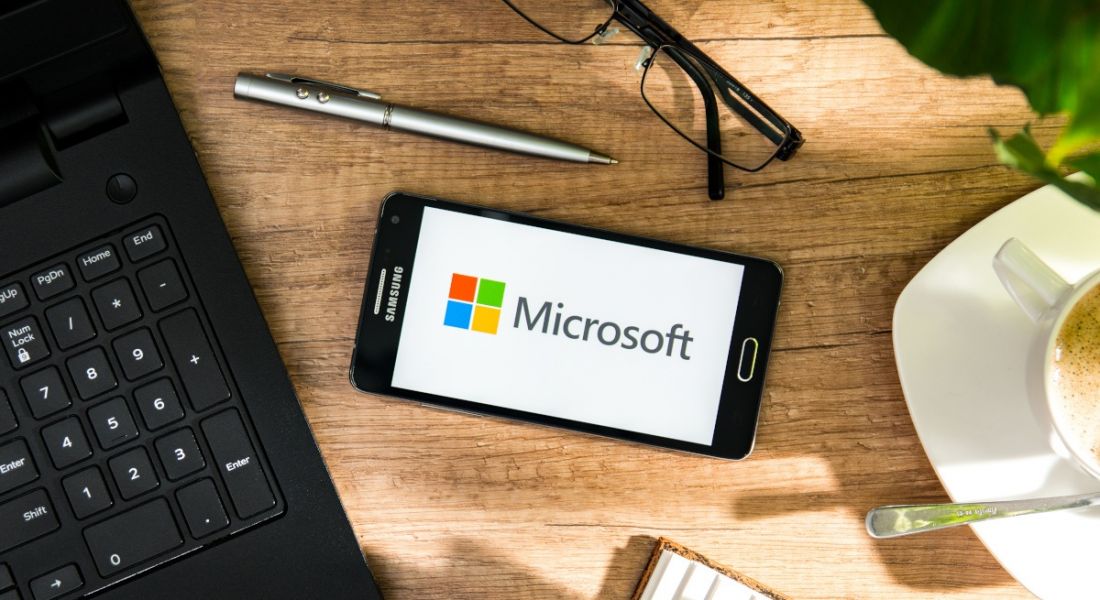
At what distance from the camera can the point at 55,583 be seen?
0.56 meters

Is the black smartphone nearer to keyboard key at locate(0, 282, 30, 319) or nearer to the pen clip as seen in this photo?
the pen clip

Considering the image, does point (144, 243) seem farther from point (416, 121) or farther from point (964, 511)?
point (964, 511)

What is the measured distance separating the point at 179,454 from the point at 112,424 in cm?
5

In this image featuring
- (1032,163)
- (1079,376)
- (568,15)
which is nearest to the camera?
(1032,163)

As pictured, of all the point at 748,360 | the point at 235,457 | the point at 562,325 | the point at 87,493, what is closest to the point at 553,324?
the point at 562,325

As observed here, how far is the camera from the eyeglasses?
0.60 m

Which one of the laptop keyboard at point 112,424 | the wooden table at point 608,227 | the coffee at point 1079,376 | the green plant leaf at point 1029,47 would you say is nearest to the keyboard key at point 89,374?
the laptop keyboard at point 112,424

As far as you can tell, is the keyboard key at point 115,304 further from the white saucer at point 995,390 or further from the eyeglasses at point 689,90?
the white saucer at point 995,390

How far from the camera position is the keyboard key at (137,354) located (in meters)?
0.56

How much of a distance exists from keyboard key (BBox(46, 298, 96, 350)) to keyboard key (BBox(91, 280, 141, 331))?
12 millimetres

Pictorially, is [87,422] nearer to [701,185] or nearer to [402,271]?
[402,271]

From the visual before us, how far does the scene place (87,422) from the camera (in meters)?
0.56

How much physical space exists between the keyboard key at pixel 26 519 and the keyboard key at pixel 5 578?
0.01 metres

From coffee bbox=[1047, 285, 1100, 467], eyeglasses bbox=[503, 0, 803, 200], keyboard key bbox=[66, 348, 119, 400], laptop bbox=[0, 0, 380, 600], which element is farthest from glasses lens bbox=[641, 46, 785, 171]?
keyboard key bbox=[66, 348, 119, 400]
